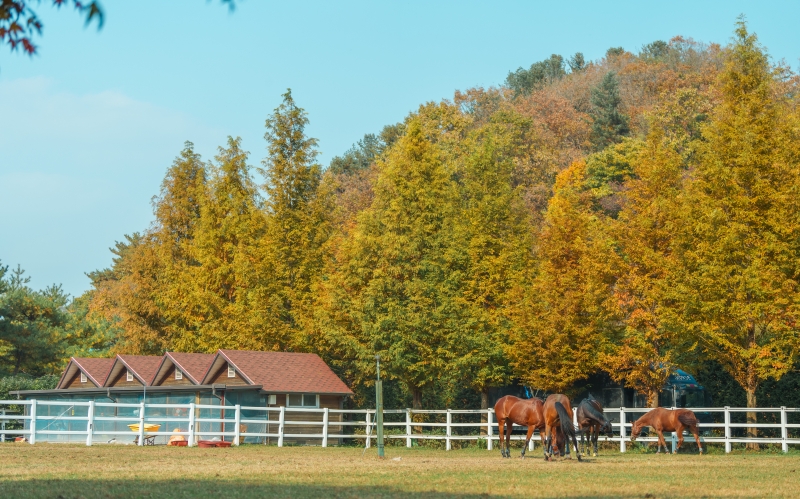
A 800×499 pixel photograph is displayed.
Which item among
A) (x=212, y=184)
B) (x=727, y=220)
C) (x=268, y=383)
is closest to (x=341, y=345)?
(x=268, y=383)

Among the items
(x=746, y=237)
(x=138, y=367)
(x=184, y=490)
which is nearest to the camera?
(x=184, y=490)

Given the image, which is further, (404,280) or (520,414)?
(404,280)

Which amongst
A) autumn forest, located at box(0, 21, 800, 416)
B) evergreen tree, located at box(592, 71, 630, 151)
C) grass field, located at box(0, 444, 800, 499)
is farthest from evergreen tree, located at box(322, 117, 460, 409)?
evergreen tree, located at box(592, 71, 630, 151)

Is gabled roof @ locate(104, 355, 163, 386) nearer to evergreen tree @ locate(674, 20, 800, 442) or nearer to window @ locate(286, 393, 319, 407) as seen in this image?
window @ locate(286, 393, 319, 407)

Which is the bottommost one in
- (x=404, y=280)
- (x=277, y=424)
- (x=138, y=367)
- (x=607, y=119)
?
(x=277, y=424)

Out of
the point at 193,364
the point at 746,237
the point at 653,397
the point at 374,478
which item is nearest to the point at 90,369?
the point at 193,364

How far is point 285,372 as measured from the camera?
3469 cm

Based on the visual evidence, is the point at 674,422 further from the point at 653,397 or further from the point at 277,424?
the point at 277,424

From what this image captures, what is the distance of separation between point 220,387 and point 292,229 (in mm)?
9721

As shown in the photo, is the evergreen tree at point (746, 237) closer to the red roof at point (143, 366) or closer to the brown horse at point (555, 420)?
the brown horse at point (555, 420)

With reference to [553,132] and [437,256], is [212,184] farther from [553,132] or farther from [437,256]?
[553,132]

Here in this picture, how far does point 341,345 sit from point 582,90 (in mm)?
50012

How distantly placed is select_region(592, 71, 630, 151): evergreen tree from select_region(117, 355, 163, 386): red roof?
38577mm

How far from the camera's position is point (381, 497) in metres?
11.0
